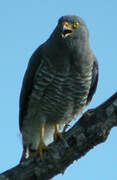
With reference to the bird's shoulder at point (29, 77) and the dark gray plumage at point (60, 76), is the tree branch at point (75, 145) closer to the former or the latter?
the dark gray plumage at point (60, 76)

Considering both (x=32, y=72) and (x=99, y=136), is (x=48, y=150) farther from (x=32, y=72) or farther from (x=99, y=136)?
(x=32, y=72)

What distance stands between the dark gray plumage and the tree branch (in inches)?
59.6

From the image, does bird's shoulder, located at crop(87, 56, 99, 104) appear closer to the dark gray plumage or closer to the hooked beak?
the dark gray plumage

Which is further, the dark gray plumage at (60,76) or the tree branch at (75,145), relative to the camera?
the dark gray plumage at (60,76)

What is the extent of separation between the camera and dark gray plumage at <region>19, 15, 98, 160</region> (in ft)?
19.1

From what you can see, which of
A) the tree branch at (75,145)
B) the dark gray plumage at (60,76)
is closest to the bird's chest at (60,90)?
the dark gray plumage at (60,76)

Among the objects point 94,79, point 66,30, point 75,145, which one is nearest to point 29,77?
point 66,30

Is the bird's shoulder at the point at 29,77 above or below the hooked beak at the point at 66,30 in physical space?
below

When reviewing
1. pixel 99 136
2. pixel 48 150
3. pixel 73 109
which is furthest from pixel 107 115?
pixel 73 109

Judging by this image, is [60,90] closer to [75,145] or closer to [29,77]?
[29,77]

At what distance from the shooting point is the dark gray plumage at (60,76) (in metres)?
5.84

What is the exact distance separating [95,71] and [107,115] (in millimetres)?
2171

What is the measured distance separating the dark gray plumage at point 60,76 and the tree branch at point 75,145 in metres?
1.51

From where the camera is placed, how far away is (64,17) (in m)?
6.17
